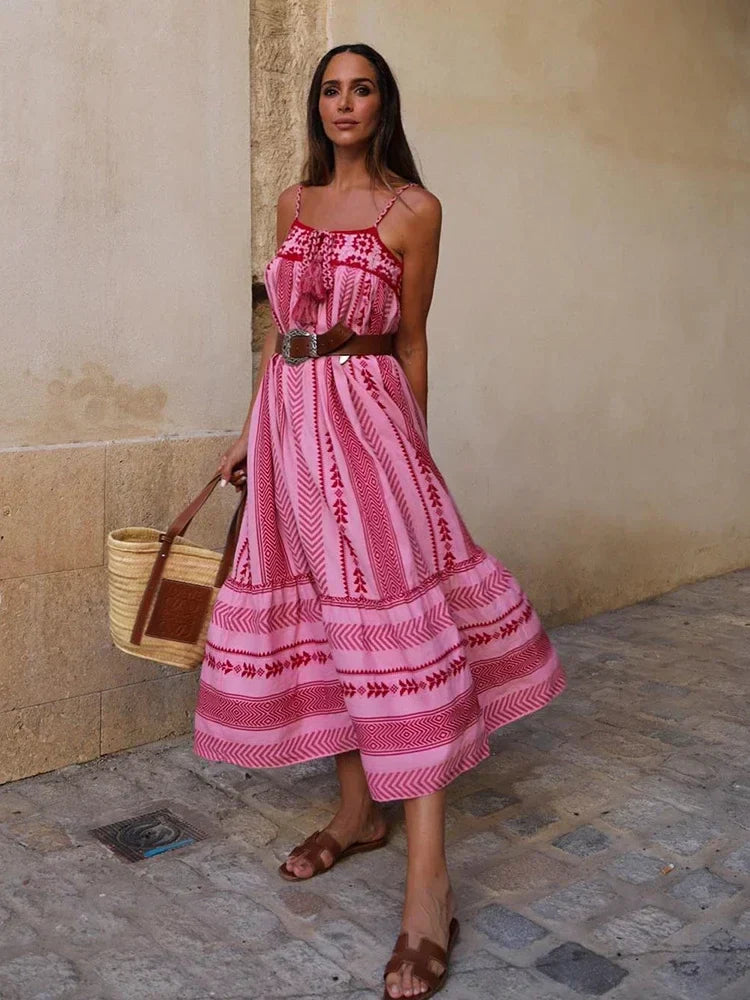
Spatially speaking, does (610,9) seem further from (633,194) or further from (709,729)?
(709,729)

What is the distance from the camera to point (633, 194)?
5.61 m

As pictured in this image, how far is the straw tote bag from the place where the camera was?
10.4 ft

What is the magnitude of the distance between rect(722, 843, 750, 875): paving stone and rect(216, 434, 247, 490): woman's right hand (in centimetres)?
164

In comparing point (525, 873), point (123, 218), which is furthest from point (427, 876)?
point (123, 218)

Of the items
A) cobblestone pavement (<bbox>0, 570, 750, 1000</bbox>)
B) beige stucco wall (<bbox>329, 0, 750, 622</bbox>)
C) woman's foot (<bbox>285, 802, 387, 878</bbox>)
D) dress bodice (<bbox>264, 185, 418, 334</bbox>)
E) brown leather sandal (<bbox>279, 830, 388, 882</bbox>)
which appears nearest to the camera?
cobblestone pavement (<bbox>0, 570, 750, 1000</bbox>)

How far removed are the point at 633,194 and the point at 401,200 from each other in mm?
3140

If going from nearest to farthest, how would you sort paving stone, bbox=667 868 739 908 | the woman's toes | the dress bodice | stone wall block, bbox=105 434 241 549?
the woman's toes → the dress bodice → paving stone, bbox=667 868 739 908 → stone wall block, bbox=105 434 241 549

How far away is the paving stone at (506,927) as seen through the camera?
2705 millimetres

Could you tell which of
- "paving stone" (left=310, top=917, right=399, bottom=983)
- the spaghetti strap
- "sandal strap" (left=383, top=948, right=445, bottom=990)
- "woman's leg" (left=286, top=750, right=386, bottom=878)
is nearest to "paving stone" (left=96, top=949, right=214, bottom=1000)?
"paving stone" (left=310, top=917, right=399, bottom=983)

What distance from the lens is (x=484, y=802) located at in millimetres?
3496

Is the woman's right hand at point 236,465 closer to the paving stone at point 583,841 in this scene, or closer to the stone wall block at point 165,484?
the stone wall block at point 165,484

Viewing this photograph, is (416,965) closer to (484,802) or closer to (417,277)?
(484,802)

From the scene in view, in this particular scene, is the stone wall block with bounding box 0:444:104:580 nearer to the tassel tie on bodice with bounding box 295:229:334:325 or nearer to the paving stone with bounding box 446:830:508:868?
the tassel tie on bodice with bounding box 295:229:334:325

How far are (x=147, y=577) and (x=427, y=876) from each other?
1.12 metres
